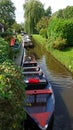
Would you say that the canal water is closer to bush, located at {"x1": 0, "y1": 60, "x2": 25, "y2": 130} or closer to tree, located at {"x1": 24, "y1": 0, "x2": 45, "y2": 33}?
bush, located at {"x1": 0, "y1": 60, "x2": 25, "y2": 130}

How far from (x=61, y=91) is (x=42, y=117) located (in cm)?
767

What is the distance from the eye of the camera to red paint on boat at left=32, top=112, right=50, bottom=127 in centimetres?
1184

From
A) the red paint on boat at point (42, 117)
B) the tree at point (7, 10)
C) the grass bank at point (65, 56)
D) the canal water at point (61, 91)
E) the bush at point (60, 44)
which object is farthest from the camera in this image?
the tree at point (7, 10)

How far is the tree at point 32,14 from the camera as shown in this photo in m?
64.4

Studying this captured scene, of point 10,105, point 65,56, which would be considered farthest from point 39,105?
point 65,56

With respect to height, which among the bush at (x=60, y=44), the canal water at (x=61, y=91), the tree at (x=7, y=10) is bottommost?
the canal water at (x=61, y=91)

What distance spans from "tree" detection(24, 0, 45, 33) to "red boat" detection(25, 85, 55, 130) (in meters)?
49.5

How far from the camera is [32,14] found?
64500 millimetres

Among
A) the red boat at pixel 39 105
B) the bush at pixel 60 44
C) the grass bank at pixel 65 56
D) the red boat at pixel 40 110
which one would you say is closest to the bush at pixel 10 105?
the red boat at pixel 39 105

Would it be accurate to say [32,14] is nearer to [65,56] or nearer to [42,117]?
[65,56]

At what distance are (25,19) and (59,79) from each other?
43123 millimetres

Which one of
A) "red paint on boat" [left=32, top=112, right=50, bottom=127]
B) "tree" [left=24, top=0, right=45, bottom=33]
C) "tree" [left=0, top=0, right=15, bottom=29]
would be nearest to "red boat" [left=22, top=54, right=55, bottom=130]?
"red paint on boat" [left=32, top=112, right=50, bottom=127]

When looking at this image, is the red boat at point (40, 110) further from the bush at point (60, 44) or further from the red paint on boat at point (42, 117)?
the bush at point (60, 44)

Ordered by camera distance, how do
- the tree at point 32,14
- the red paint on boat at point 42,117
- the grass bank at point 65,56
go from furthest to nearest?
1. the tree at point 32,14
2. the grass bank at point 65,56
3. the red paint on boat at point 42,117
